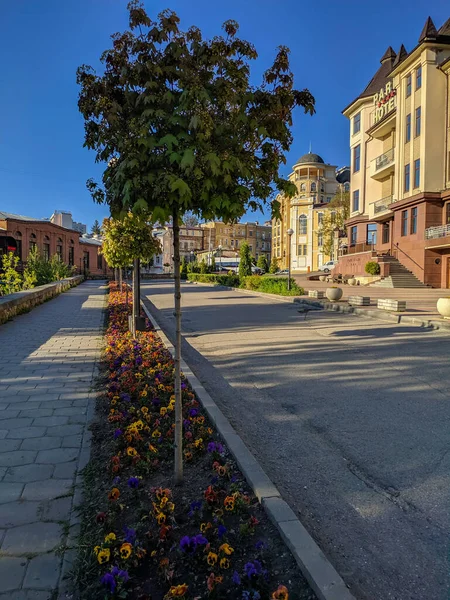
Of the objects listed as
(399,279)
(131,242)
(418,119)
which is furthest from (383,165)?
(131,242)

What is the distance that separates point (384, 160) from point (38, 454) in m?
33.8

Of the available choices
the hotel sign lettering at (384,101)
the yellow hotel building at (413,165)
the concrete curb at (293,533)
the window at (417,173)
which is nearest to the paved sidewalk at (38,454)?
the concrete curb at (293,533)

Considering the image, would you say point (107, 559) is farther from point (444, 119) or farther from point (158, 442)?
point (444, 119)

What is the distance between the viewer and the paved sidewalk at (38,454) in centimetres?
223

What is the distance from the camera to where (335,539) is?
2441mm

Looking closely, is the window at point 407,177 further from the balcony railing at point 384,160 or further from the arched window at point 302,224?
the arched window at point 302,224

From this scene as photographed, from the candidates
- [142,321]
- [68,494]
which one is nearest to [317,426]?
[68,494]

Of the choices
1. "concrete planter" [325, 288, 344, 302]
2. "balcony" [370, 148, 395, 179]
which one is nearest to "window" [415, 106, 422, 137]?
"balcony" [370, 148, 395, 179]

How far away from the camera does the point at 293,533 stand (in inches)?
89.7

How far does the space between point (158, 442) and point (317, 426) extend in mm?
1745

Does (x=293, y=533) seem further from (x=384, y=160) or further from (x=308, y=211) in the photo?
(x=308, y=211)

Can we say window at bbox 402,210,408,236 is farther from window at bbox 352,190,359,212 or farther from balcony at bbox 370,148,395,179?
window at bbox 352,190,359,212

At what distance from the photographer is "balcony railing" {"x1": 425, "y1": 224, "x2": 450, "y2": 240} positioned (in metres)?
24.3

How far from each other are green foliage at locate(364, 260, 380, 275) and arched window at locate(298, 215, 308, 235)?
42.2 meters
